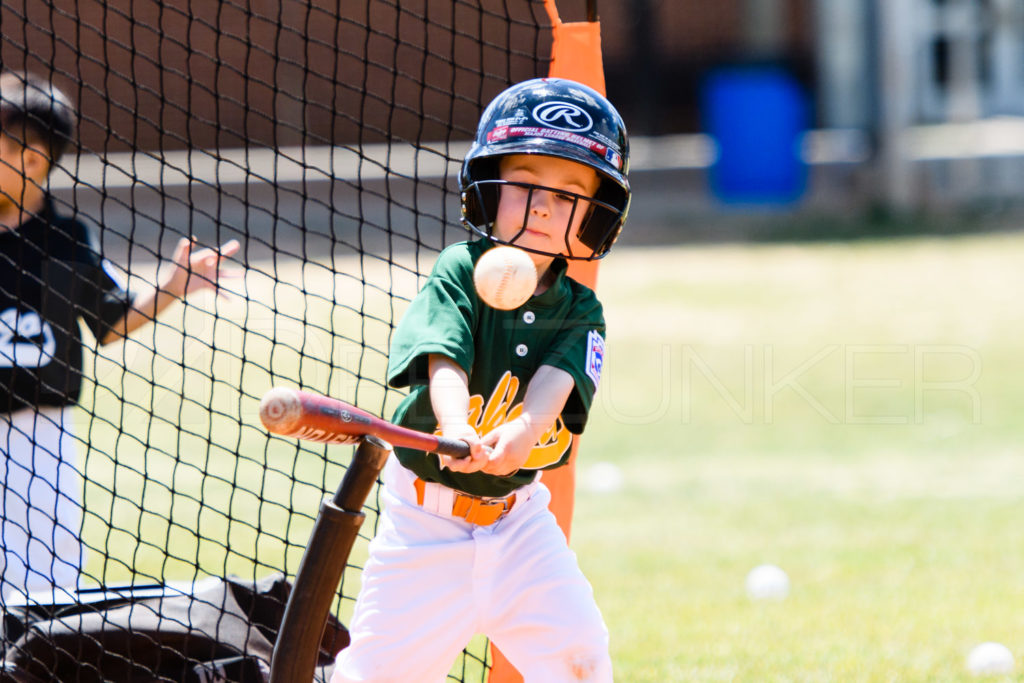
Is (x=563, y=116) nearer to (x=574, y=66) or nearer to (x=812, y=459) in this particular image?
(x=574, y=66)

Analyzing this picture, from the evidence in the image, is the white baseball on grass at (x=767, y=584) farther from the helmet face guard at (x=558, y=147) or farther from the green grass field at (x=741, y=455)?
the helmet face guard at (x=558, y=147)

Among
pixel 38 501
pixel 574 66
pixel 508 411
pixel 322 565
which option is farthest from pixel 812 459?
pixel 322 565

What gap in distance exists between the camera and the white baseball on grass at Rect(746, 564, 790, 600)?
175 inches

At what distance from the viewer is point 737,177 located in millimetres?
14336

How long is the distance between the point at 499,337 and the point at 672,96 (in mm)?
14310

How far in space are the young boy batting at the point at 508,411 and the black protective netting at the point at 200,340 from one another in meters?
0.54

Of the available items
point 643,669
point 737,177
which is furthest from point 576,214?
point 737,177

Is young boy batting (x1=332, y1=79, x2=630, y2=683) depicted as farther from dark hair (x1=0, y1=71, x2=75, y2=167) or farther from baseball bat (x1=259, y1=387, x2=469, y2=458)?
dark hair (x1=0, y1=71, x2=75, y2=167)

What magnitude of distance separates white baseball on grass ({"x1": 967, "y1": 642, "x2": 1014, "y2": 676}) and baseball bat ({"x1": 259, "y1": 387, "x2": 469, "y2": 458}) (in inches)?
78.8

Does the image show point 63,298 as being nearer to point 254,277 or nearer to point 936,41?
point 254,277

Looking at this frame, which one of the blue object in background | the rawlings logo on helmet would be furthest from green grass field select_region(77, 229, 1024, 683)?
the blue object in background

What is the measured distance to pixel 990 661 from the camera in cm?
348

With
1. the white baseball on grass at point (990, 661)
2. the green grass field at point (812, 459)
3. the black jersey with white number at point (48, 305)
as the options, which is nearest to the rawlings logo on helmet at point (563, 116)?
the black jersey with white number at point (48, 305)

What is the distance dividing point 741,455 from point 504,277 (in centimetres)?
473
